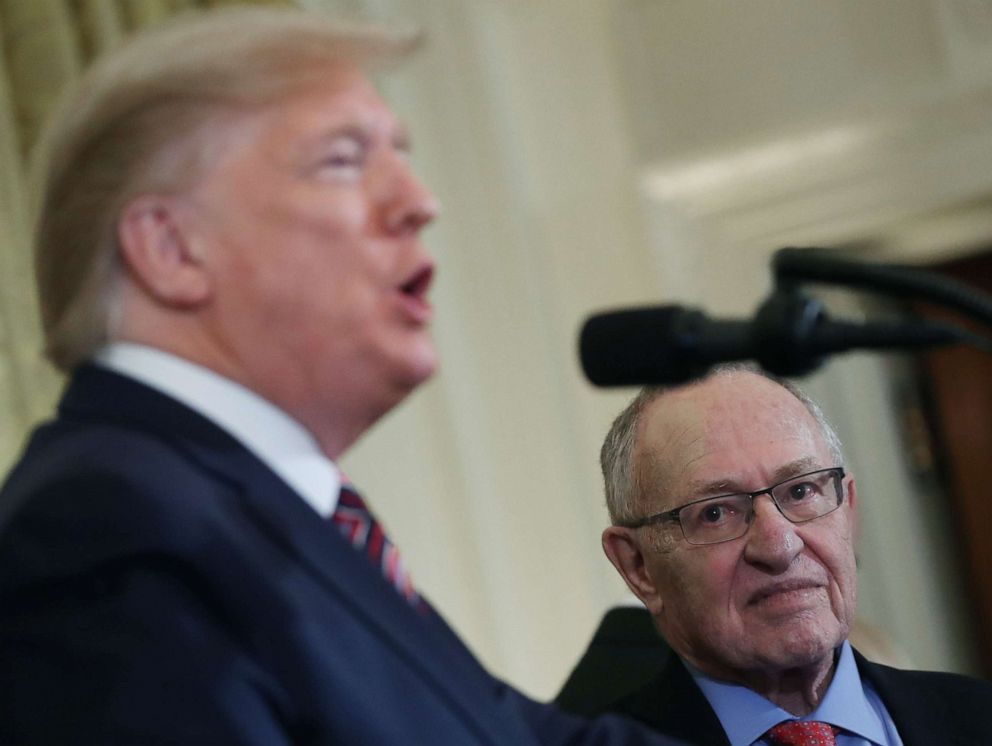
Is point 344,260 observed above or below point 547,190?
below

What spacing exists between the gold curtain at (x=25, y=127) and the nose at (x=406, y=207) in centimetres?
154

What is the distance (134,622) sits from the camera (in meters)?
0.83

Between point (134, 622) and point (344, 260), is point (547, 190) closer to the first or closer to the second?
point (344, 260)

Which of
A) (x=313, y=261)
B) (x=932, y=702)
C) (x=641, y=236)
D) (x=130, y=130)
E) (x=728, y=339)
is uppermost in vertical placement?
(x=641, y=236)

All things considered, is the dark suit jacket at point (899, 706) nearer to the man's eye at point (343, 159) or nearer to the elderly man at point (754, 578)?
the elderly man at point (754, 578)

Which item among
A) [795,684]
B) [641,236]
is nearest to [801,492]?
[795,684]

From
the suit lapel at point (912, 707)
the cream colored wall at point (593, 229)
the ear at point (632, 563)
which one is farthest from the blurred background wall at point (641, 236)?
the suit lapel at point (912, 707)

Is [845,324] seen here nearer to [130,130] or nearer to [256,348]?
[256,348]

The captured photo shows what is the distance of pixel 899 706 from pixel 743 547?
19cm

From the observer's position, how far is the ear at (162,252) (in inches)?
39.6

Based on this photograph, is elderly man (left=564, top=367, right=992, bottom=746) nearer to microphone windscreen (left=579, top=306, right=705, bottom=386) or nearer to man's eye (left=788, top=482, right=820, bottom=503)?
man's eye (left=788, top=482, right=820, bottom=503)

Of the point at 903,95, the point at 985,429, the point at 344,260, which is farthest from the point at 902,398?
the point at 344,260

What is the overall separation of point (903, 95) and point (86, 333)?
7.96ft

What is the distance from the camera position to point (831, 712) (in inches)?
50.4
